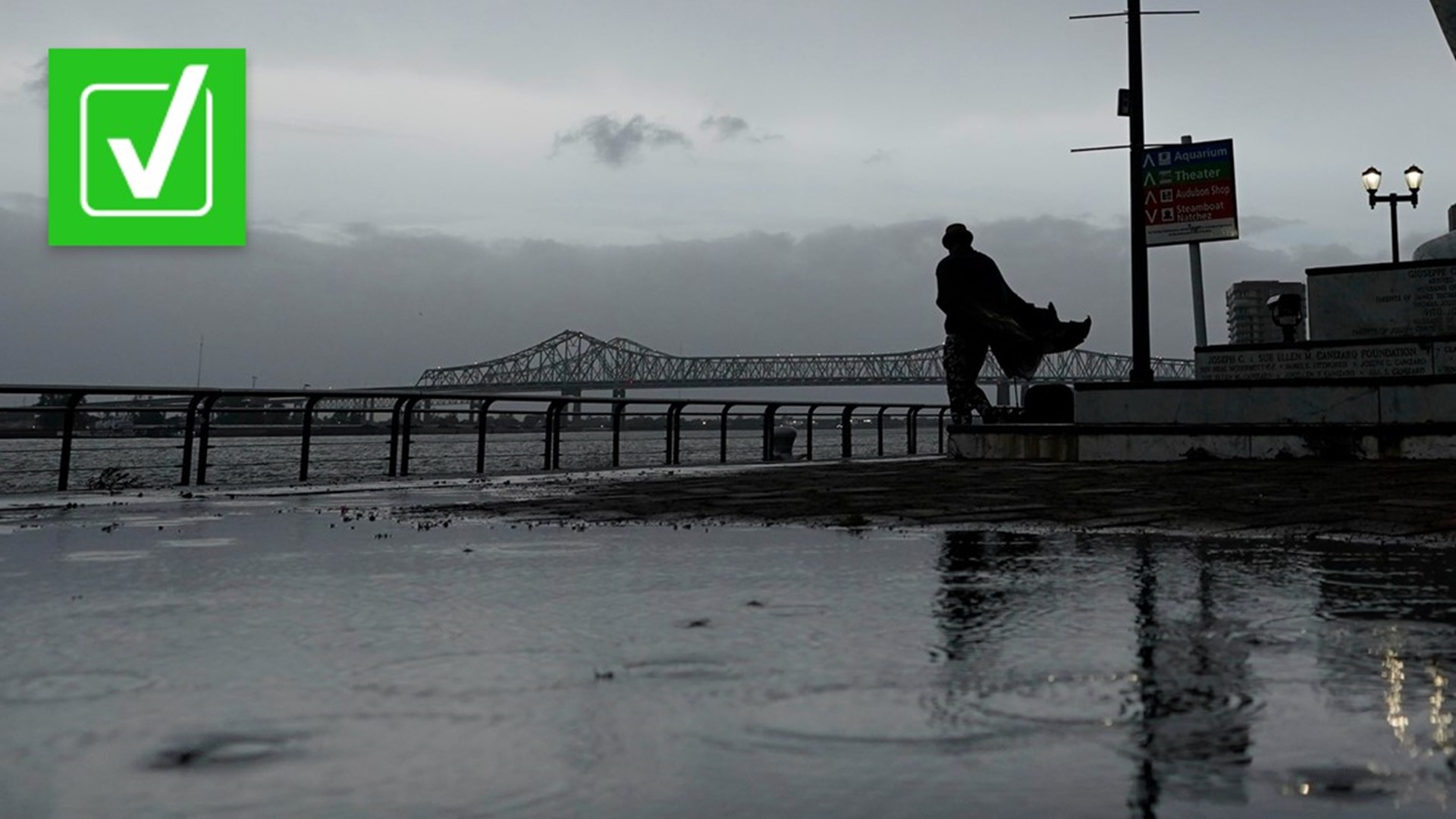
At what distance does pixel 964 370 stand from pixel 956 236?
1.81m

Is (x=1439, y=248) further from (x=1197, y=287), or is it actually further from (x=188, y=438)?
(x=188, y=438)

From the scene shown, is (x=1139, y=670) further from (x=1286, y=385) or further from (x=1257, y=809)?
(x=1286, y=385)

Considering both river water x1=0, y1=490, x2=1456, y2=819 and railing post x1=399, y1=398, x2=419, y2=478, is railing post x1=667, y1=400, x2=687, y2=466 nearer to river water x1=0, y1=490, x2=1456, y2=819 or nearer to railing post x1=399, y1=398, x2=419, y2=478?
railing post x1=399, y1=398, x2=419, y2=478

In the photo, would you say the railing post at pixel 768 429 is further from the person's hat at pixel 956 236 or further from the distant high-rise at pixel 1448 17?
the distant high-rise at pixel 1448 17

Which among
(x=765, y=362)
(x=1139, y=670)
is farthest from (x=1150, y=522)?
(x=765, y=362)

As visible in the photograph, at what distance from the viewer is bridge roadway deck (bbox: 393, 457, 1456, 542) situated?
217 inches

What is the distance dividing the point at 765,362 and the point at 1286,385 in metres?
148

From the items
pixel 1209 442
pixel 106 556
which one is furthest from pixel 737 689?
pixel 1209 442

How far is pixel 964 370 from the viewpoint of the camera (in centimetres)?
1585

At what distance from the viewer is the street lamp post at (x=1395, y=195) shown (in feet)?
75.0

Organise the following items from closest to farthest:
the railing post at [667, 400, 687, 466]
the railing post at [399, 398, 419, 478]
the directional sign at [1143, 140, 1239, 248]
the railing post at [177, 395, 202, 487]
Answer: the railing post at [177, 395, 202, 487] < the railing post at [399, 398, 419, 478] < the railing post at [667, 400, 687, 466] < the directional sign at [1143, 140, 1239, 248]

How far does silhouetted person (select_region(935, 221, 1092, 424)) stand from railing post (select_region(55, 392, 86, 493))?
1028 cm

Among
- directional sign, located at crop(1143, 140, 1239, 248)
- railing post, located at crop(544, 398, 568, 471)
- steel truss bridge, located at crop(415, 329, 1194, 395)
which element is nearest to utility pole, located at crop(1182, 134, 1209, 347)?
directional sign, located at crop(1143, 140, 1239, 248)

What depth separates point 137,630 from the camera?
9.12ft
